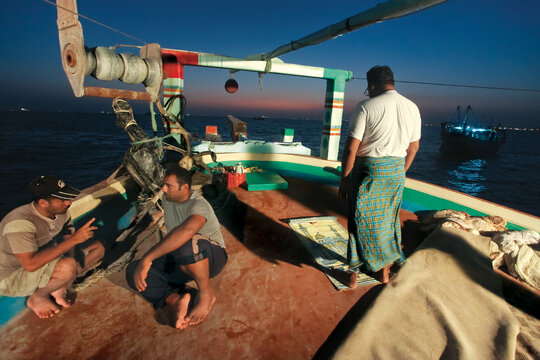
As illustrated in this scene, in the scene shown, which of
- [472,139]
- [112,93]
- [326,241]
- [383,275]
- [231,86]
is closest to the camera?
[383,275]

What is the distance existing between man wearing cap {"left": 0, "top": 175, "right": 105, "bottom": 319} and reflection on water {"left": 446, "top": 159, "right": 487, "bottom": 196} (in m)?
32.4

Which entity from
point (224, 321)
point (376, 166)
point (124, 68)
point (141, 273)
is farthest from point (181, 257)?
point (124, 68)

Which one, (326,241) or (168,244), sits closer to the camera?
(168,244)

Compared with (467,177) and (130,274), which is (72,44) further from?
(467,177)

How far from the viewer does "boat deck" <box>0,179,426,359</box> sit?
6.98ft

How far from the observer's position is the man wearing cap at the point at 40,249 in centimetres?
218

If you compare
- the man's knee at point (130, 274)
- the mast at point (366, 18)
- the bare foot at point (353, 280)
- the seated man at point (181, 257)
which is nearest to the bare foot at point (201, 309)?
the seated man at point (181, 257)

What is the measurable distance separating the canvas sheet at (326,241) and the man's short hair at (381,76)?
7.50ft

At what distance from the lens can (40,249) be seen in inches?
95.6

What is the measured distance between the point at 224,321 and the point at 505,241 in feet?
12.9

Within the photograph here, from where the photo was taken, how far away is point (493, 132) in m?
48.2

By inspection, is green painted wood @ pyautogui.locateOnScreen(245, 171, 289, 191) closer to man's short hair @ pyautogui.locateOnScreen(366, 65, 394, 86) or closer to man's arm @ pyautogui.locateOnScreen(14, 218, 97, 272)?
man's short hair @ pyautogui.locateOnScreen(366, 65, 394, 86)

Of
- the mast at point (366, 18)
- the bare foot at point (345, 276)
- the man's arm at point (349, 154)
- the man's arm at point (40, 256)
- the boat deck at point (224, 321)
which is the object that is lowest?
the boat deck at point (224, 321)

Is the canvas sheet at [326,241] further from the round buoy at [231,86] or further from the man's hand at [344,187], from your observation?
the round buoy at [231,86]
